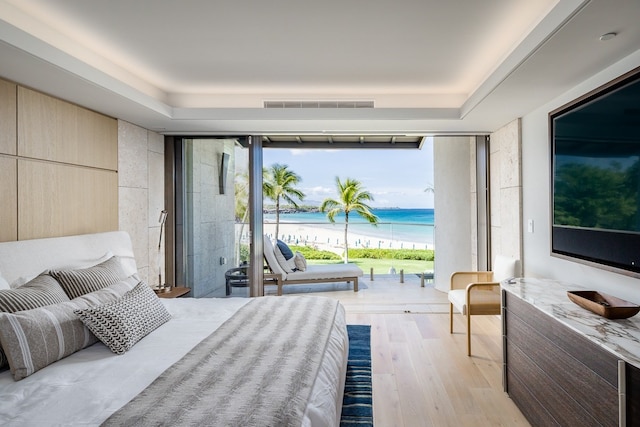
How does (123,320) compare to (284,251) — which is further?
(284,251)

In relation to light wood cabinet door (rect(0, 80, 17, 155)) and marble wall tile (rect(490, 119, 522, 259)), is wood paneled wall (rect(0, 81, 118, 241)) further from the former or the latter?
marble wall tile (rect(490, 119, 522, 259))

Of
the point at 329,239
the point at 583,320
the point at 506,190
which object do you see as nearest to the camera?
the point at 583,320

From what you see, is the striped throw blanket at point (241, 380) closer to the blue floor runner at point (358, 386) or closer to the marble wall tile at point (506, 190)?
the blue floor runner at point (358, 386)

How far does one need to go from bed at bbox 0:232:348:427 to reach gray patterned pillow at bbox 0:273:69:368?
0.15 ft

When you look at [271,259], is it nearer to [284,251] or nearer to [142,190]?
[284,251]

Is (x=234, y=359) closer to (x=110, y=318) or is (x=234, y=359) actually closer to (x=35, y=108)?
(x=110, y=318)

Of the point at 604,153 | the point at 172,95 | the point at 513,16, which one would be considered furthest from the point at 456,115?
the point at 172,95

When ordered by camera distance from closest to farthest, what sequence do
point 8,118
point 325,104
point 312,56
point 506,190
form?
point 8,118
point 312,56
point 325,104
point 506,190

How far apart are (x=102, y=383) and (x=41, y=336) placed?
43 centimetres

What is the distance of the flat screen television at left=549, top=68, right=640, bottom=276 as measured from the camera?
2059 mm

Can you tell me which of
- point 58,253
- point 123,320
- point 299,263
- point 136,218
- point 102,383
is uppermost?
point 136,218

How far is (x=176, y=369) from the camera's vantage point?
166 centimetres

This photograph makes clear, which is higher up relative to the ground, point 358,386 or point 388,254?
point 358,386

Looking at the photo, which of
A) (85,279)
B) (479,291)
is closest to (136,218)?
(85,279)
